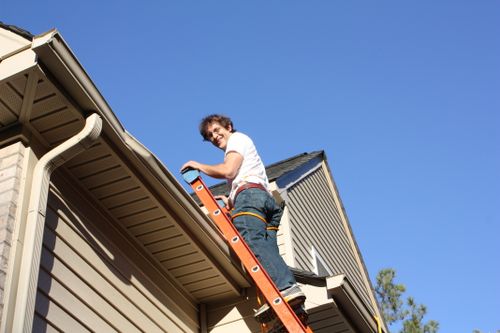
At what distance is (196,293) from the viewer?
507 centimetres

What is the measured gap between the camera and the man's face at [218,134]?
553cm

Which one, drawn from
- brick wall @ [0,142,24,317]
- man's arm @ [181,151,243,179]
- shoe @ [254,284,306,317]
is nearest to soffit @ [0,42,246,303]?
brick wall @ [0,142,24,317]

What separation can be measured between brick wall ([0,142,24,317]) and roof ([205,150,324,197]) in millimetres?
5659

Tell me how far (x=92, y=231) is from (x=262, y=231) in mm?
1319

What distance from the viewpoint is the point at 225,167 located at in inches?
196

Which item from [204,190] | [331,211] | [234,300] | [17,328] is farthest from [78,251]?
[331,211]

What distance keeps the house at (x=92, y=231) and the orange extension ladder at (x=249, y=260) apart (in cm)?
13

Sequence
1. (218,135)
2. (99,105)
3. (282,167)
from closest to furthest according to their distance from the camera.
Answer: (99,105), (218,135), (282,167)

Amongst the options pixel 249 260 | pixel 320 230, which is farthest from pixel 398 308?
pixel 249 260

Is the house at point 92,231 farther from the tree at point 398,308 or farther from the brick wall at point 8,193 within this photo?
the tree at point 398,308

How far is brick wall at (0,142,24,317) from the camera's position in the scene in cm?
311

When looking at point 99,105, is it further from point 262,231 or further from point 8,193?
point 262,231

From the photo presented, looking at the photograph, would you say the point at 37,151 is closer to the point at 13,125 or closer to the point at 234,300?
the point at 13,125

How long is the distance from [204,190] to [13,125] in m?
1.62
